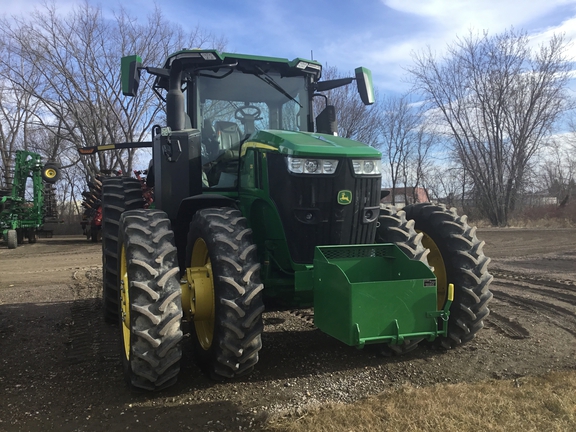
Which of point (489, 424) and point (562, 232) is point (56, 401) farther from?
point (562, 232)

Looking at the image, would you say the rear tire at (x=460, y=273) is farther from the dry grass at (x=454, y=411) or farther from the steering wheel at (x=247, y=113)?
the steering wheel at (x=247, y=113)

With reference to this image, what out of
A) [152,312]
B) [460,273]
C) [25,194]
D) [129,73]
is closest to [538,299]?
[460,273]

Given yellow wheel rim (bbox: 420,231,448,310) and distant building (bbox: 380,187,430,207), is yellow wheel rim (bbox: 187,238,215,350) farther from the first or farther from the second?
distant building (bbox: 380,187,430,207)

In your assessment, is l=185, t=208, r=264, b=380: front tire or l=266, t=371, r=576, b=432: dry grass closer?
l=266, t=371, r=576, b=432: dry grass

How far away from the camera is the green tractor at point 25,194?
59.7 feet

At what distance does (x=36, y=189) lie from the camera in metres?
19.0

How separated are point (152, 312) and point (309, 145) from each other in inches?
67.6

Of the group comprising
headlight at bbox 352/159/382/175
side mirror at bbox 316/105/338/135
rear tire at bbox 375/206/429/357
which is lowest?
rear tire at bbox 375/206/429/357

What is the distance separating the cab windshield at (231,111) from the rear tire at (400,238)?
4.94 feet

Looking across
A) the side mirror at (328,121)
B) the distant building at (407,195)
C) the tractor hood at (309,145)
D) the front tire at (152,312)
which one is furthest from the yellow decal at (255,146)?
the distant building at (407,195)

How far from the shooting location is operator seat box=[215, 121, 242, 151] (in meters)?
5.00

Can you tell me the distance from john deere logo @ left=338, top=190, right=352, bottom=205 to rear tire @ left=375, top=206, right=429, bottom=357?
0.60 m

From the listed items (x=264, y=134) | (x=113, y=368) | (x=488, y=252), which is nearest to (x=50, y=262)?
(x=113, y=368)

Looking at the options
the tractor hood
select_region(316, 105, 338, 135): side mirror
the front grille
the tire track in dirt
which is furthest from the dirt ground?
select_region(316, 105, 338, 135): side mirror
